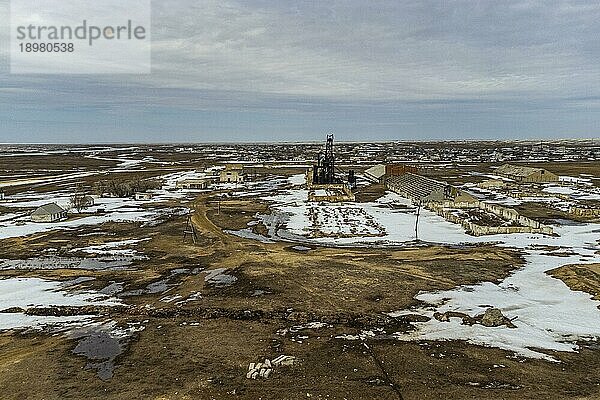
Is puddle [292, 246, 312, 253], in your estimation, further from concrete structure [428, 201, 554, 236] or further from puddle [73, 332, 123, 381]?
puddle [73, 332, 123, 381]

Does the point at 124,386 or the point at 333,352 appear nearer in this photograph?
the point at 124,386

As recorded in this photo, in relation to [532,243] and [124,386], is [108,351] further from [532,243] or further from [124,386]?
[532,243]

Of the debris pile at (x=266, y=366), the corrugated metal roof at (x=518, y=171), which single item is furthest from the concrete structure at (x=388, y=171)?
the debris pile at (x=266, y=366)

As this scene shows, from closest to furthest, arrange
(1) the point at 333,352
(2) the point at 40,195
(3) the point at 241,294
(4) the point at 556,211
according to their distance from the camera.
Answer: (1) the point at 333,352
(3) the point at 241,294
(4) the point at 556,211
(2) the point at 40,195

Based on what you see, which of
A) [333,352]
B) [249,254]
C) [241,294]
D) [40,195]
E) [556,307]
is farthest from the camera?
[40,195]

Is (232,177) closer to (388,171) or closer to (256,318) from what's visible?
(388,171)

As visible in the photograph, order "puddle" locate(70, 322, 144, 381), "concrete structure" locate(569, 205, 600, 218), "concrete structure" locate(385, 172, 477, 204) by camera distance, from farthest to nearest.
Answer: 1. "concrete structure" locate(385, 172, 477, 204)
2. "concrete structure" locate(569, 205, 600, 218)
3. "puddle" locate(70, 322, 144, 381)

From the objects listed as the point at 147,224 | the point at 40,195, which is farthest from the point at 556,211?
the point at 40,195

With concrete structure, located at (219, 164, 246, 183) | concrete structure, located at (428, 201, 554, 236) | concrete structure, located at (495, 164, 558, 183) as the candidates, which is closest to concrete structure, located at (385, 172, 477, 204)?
concrete structure, located at (428, 201, 554, 236)
